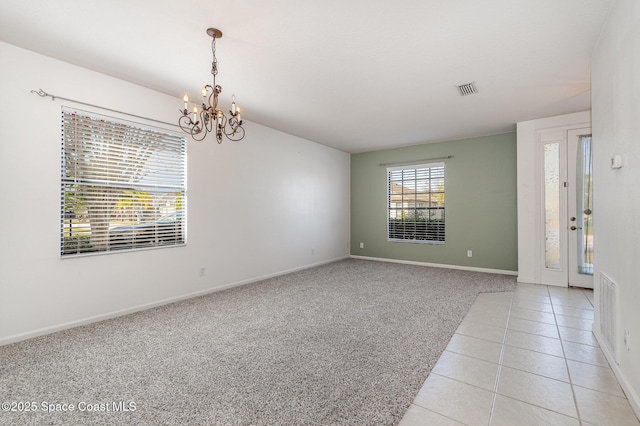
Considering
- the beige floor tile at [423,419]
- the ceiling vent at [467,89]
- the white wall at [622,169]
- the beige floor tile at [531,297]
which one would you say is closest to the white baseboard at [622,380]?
the white wall at [622,169]

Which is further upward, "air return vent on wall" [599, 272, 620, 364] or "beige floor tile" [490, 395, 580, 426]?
"air return vent on wall" [599, 272, 620, 364]

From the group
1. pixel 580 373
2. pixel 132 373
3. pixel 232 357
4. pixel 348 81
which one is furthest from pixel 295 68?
pixel 580 373

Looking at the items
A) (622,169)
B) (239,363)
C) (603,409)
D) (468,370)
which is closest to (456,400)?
(468,370)

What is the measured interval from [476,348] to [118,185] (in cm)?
397

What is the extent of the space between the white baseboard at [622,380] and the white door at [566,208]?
2.30 m

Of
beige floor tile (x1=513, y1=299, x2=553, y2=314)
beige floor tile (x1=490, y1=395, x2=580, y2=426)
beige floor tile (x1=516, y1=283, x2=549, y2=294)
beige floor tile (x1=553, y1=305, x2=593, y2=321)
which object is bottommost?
beige floor tile (x1=490, y1=395, x2=580, y2=426)

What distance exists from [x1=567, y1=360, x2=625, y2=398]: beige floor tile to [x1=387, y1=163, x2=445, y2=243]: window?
397 cm

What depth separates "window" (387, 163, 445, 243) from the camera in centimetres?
611

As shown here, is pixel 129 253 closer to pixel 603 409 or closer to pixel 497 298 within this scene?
pixel 603 409

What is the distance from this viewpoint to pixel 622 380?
1.91 metres

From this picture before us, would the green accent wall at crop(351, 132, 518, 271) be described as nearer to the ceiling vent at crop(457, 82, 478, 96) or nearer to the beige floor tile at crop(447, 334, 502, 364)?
the ceiling vent at crop(457, 82, 478, 96)

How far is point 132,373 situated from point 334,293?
8.46 feet

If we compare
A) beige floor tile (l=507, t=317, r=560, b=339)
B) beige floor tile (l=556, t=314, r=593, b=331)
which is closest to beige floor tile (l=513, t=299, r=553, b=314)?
beige floor tile (l=556, t=314, r=593, b=331)

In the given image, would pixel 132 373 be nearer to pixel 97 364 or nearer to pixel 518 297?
pixel 97 364
